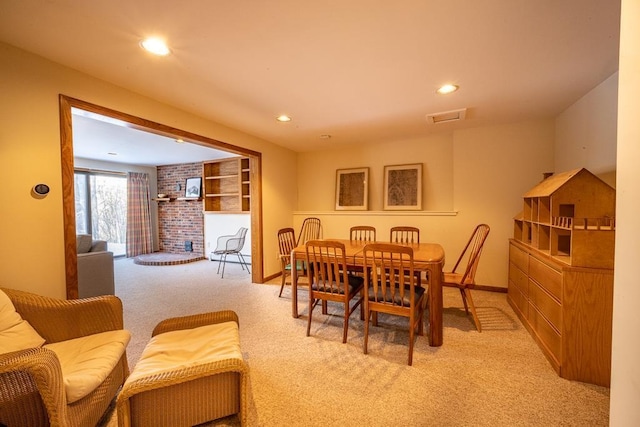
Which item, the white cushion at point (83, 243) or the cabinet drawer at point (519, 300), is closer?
the cabinet drawer at point (519, 300)

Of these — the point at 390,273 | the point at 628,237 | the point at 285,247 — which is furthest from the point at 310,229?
the point at 628,237

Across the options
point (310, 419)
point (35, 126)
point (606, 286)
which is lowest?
point (310, 419)

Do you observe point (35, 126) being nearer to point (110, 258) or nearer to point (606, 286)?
point (110, 258)

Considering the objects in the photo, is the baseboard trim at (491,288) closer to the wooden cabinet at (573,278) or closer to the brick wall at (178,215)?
the wooden cabinet at (573,278)

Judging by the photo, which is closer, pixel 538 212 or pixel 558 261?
pixel 558 261

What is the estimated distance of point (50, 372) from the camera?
3.70 feet

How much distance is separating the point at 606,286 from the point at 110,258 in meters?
4.91

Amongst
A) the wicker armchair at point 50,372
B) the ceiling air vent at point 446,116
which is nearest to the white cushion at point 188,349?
the wicker armchair at point 50,372

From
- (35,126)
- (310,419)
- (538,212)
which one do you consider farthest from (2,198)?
(538,212)

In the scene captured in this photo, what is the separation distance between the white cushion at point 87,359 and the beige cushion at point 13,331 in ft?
0.35

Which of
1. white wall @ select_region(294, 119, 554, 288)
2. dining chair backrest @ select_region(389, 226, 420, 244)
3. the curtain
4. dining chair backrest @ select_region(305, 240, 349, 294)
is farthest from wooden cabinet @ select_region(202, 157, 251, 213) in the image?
dining chair backrest @ select_region(305, 240, 349, 294)

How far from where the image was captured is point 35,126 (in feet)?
6.18

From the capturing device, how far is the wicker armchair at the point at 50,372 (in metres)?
1.11

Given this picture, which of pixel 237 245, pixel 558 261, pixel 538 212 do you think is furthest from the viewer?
pixel 237 245
